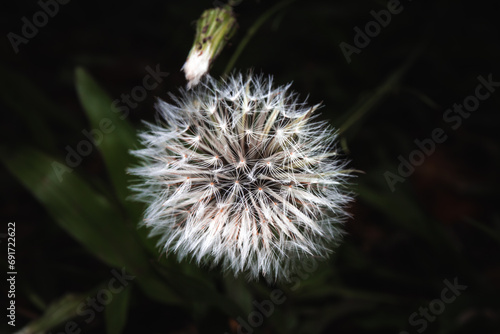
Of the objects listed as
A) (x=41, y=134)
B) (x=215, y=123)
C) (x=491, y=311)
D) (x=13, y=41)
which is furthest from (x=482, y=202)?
(x=13, y=41)

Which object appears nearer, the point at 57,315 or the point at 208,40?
the point at 208,40

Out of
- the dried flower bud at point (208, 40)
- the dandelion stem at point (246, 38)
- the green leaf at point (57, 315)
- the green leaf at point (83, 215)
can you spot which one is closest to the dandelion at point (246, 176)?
the dried flower bud at point (208, 40)

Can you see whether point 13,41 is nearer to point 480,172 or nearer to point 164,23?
point 164,23

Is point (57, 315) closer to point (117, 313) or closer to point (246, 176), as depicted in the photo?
point (117, 313)

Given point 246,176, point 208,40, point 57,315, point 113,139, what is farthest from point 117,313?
point 208,40


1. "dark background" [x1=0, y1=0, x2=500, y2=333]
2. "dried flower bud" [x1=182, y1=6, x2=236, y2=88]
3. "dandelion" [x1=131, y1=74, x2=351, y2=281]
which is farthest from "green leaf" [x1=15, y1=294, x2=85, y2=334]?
"dried flower bud" [x1=182, y1=6, x2=236, y2=88]

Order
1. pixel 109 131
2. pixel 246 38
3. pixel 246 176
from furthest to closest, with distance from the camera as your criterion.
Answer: pixel 109 131 → pixel 246 38 → pixel 246 176
